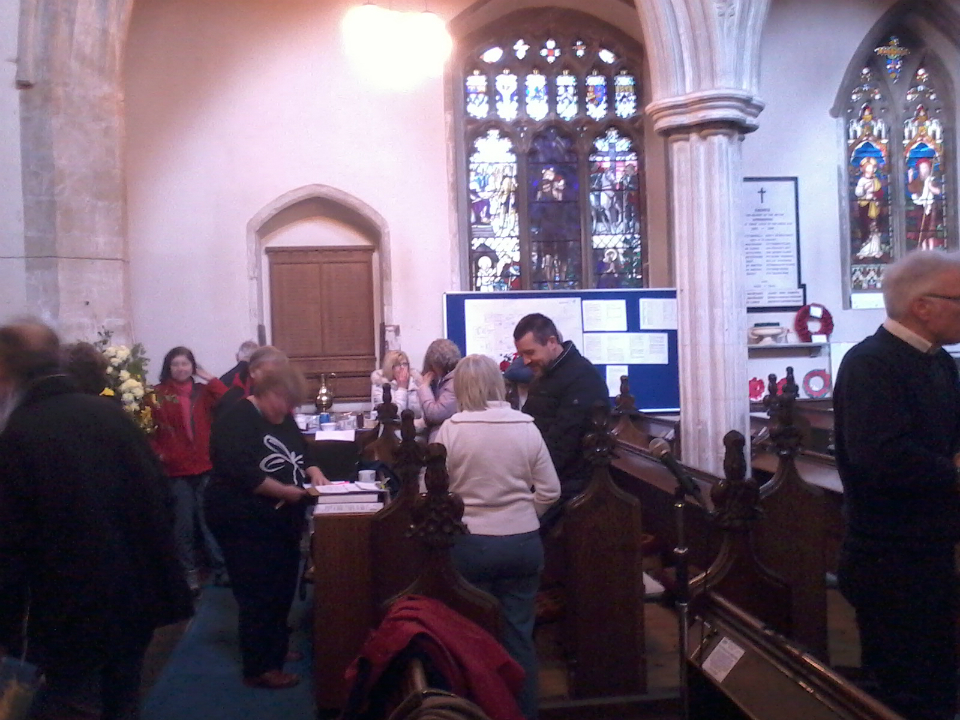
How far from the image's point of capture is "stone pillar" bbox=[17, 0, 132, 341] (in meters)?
6.06

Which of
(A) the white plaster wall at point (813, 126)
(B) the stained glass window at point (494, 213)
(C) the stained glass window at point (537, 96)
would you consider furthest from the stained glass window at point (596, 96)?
(A) the white plaster wall at point (813, 126)

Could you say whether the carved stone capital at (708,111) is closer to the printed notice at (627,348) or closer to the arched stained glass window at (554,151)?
the printed notice at (627,348)

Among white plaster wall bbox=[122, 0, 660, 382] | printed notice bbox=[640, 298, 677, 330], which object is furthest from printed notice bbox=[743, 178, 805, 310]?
white plaster wall bbox=[122, 0, 660, 382]

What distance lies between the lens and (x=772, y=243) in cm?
934

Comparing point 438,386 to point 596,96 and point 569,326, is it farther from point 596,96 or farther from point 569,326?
point 596,96

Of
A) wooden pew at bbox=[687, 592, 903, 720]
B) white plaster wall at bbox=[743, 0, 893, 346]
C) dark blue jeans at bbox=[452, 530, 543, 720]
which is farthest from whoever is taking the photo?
white plaster wall at bbox=[743, 0, 893, 346]

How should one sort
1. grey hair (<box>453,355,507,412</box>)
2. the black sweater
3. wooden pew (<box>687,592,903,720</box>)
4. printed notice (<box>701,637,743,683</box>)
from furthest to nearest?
grey hair (<box>453,355,507,412</box>) → the black sweater → printed notice (<box>701,637,743,683</box>) → wooden pew (<box>687,592,903,720</box>)

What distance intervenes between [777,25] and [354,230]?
14.9ft

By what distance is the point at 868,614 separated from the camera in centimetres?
254

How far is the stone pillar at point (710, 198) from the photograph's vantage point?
7.12 metres

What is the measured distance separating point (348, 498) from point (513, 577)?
1260 millimetres

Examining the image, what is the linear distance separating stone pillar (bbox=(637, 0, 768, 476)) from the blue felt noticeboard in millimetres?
1278

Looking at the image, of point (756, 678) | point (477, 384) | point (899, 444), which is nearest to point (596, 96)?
point (477, 384)

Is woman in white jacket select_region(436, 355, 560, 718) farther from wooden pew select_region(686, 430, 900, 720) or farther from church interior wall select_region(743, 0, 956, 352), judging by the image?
church interior wall select_region(743, 0, 956, 352)
